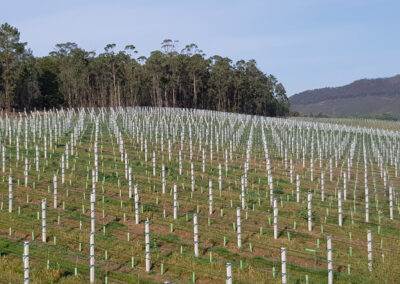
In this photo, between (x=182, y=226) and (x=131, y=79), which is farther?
(x=131, y=79)

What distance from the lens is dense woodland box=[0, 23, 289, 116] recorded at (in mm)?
80312

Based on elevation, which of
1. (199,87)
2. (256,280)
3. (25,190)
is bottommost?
(256,280)

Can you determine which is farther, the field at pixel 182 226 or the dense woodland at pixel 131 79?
the dense woodland at pixel 131 79

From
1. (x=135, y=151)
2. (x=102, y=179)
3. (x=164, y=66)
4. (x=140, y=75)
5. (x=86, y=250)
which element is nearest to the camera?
(x=86, y=250)

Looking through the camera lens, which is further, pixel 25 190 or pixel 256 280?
pixel 25 190

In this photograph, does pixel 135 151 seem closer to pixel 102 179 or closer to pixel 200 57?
pixel 102 179

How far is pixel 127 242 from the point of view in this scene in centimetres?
1359

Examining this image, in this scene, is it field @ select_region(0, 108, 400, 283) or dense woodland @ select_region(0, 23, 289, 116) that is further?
dense woodland @ select_region(0, 23, 289, 116)

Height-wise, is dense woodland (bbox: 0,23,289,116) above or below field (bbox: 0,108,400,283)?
above

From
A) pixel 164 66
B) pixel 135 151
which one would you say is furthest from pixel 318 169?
pixel 164 66

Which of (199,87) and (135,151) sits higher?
(199,87)

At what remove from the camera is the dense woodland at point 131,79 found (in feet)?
263

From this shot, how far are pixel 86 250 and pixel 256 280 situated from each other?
4.69m

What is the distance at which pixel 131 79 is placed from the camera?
95.6m
